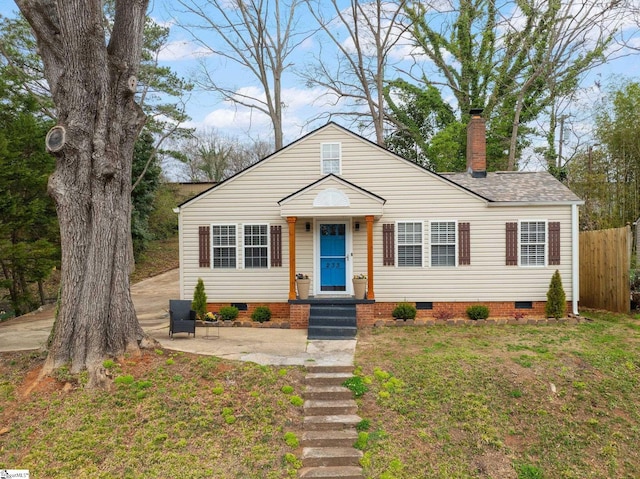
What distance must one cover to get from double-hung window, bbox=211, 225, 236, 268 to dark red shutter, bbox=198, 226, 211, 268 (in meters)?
0.15

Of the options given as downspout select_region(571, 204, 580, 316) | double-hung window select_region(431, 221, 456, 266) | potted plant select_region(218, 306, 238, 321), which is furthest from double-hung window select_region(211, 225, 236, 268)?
downspout select_region(571, 204, 580, 316)

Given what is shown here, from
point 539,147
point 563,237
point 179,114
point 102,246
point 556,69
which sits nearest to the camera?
point 102,246

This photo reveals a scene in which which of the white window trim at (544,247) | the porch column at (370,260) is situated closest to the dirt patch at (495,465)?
the porch column at (370,260)

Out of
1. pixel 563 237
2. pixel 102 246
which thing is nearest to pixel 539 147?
pixel 563 237

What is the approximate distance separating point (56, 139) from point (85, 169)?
0.61 metres

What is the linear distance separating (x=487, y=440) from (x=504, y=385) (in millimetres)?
1381

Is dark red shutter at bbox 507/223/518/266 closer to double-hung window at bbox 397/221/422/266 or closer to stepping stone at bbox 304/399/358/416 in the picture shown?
double-hung window at bbox 397/221/422/266

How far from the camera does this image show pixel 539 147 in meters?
22.8

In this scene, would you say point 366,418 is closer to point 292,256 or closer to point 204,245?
point 292,256

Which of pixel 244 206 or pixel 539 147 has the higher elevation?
pixel 539 147

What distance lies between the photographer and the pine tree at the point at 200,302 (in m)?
11.2

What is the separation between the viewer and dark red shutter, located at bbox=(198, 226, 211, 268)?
11781 mm

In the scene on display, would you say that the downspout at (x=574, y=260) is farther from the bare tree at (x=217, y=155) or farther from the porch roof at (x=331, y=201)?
the bare tree at (x=217, y=155)

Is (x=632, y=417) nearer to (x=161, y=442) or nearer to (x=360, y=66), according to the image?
(x=161, y=442)
